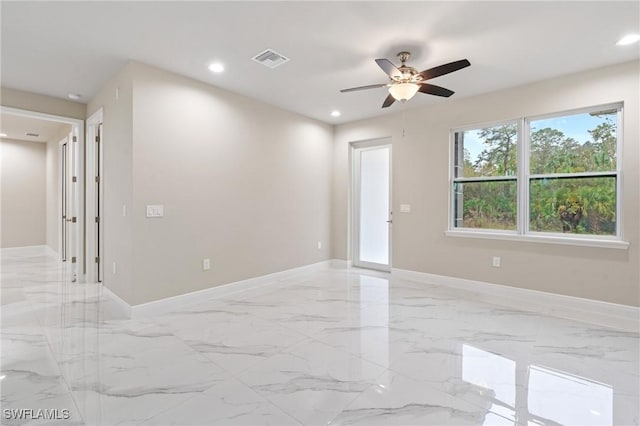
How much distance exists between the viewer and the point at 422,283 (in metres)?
4.86

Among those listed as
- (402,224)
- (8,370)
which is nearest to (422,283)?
(402,224)

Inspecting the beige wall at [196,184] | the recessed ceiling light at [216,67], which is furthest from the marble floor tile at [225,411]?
the recessed ceiling light at [216,67]

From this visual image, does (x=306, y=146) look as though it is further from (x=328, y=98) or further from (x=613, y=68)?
(x=613, y=68)

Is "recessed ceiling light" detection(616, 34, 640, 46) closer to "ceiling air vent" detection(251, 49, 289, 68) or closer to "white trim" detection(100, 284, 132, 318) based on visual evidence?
"ceiling air vent" detection(251, 49, 289, 68)

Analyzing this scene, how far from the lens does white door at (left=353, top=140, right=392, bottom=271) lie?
560 cm

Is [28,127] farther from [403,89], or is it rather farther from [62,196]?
[403,89]

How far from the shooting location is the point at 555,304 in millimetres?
3779

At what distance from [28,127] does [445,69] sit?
24.9 ft

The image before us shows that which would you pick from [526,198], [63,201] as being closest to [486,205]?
[526,198]

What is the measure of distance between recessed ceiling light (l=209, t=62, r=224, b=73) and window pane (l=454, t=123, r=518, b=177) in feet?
11.1

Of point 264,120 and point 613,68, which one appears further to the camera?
point 264,120

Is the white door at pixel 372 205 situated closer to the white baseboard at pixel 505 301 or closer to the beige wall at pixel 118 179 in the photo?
the white baseboard at pixel 505 301

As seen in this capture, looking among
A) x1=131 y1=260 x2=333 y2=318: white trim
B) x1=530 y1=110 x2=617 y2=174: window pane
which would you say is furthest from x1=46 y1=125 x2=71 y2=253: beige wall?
x1=530 y1=110 x2=617 y2=174: window pane

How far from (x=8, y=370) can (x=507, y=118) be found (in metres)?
5.64
